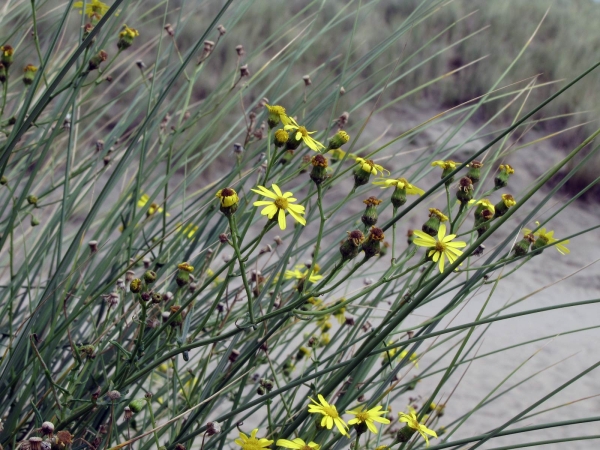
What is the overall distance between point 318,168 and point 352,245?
10cm

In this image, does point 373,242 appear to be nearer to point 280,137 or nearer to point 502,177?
point 280,137

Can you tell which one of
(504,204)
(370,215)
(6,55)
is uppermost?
(504,204)

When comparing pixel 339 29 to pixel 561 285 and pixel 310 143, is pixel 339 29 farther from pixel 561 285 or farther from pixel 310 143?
pixel 310 143

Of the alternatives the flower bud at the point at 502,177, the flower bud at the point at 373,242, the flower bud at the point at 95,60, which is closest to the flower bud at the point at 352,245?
the flower bud at the point at 373,242

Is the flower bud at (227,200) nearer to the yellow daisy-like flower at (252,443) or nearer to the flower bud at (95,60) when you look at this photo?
the yellow daisy-like flower at (252,443)

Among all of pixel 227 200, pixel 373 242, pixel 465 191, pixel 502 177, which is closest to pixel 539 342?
pixel 502 177

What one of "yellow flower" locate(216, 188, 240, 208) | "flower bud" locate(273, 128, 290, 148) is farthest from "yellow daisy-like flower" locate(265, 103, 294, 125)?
"yellow flower" locate(216, 188, 240, 208)

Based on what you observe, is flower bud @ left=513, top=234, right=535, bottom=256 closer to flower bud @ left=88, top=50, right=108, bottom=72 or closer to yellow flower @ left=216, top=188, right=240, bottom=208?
yellow flower @ left=216, top=188, right=240, bottom=208

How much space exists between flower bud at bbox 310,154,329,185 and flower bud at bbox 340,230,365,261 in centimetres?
8

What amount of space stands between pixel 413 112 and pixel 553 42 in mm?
1660

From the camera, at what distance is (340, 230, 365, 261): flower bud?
2.20ft

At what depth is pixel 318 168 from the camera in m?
0.73

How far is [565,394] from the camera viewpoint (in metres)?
2.59

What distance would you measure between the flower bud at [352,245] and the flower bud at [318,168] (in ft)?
0.26
